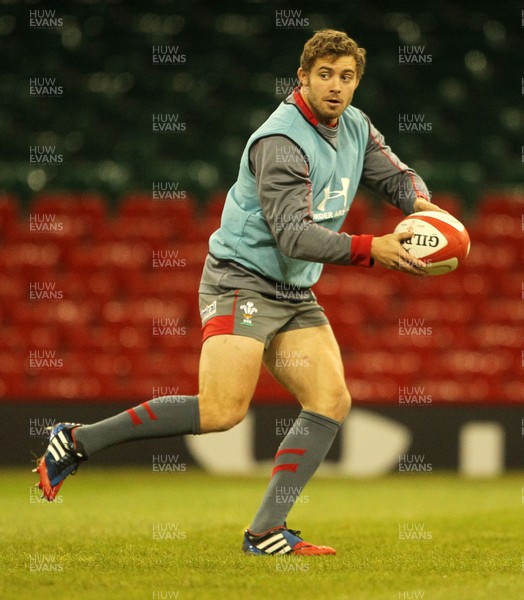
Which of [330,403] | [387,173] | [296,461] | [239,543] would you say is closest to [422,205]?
[387,173]

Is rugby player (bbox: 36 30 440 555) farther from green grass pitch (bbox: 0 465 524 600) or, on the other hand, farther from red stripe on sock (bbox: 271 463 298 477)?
green grass pitch (bbox: 0 465 524 600)

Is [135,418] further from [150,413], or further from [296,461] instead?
[296,461]

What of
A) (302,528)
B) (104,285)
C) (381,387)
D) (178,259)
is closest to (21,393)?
(104,285)

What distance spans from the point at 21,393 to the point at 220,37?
4.47 m

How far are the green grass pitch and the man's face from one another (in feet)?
5.54

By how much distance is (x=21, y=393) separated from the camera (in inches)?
321

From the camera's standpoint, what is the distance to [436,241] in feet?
12.6

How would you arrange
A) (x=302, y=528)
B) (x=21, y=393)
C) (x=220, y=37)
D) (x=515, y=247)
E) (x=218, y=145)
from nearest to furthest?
(x=302, y=528) → (x=21, y=393) → (x=515, y=247) → (x=218, y=145) → (x=220, y=37)

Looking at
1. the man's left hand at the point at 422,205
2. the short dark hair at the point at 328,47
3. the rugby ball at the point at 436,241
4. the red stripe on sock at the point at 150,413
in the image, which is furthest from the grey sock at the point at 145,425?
the short dark hair at the point at 328,47

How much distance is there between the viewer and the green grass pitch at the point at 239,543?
3.33 metres

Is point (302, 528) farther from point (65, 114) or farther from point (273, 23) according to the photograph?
point (273, 23)

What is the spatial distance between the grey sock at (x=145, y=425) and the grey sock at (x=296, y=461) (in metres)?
0.42

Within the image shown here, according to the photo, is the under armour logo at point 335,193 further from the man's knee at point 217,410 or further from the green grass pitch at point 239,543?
the green grass pitch at point 239,543

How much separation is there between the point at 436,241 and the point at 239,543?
1.52m
